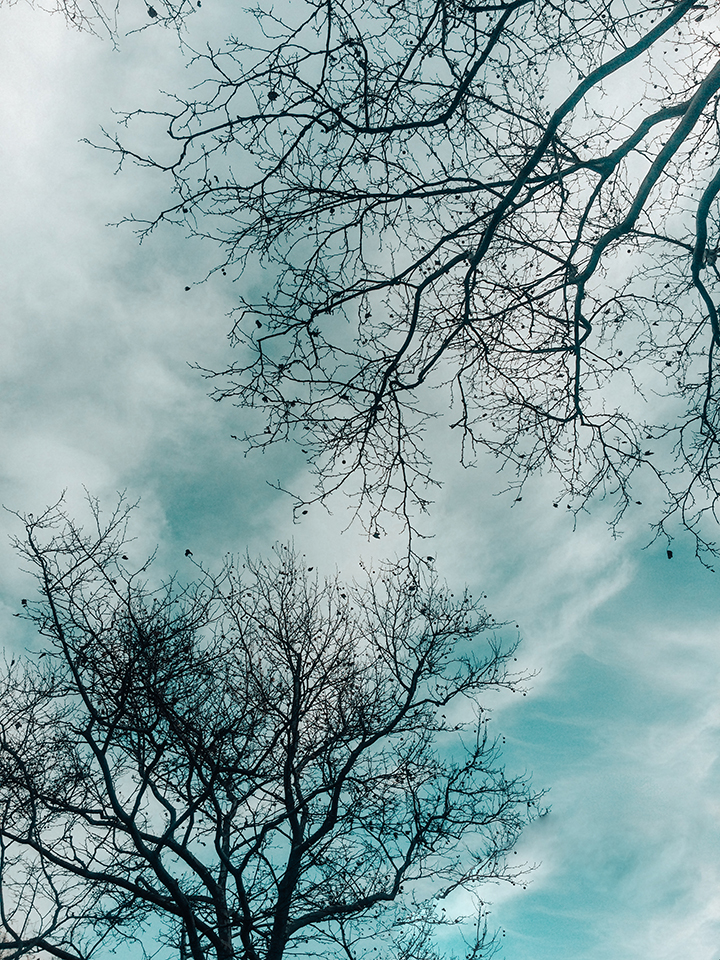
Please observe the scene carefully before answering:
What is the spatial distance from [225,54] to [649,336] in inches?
170

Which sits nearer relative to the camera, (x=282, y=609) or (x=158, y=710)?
(x=158, y=710)

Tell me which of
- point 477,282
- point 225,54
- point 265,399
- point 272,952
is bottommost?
point 272,952

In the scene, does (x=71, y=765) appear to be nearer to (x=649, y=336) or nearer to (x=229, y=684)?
(x=229, y=684)

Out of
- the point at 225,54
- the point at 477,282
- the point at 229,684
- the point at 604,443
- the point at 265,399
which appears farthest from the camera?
the point at 229,684

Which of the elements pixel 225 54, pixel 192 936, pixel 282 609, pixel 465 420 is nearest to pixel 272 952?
pixel 192 936

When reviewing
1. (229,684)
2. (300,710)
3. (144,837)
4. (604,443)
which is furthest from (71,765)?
(604,443)

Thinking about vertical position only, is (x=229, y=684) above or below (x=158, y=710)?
above

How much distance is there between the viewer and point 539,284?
624 centimetres

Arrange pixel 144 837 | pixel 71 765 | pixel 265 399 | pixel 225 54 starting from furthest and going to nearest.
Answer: pixel 71 765 → pixel 144 837 → pixel 265 399 → pixel 225 54

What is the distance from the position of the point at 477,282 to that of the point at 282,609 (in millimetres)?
7354

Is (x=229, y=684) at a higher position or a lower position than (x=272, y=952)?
higher

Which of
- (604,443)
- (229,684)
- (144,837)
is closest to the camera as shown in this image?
(604,443)

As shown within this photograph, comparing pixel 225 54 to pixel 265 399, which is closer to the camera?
pixel 225 54

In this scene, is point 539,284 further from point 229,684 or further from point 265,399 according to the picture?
point 229,684
